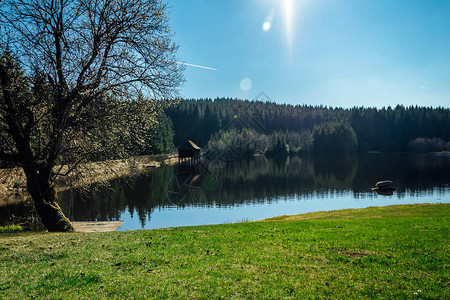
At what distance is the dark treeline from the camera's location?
103562 millimetres

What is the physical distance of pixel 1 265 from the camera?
23.1ft

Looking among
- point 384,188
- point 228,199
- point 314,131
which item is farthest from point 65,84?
point 314,131

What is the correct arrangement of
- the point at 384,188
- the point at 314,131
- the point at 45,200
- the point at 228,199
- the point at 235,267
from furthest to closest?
the point at 314,131, the point at 384,188, the point at 228,199, the point at 45,200, the point at 235,267

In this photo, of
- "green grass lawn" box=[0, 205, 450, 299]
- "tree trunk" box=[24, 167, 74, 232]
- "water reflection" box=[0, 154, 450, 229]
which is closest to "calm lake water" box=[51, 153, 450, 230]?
"water reflection" box=[0, 154, 450, 229]

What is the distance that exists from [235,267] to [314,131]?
11527 centimetres

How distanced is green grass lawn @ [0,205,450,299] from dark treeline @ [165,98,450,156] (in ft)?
263

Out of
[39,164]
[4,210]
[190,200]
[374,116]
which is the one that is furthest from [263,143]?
[39,164]

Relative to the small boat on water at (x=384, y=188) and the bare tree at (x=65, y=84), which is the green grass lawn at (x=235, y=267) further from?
the small boat on water at (x=384, y=188)

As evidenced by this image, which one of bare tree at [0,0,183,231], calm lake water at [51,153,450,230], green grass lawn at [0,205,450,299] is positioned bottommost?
calm lake water at [51,153,450,230]

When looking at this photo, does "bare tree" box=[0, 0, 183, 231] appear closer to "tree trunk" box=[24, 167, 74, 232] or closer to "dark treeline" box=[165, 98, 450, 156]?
"tree trunk" box=[24, 167, 74, 232]

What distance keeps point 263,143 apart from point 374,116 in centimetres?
6807

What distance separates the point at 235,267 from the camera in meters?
6.59

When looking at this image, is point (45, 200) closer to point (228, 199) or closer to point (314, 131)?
point (228, 199)

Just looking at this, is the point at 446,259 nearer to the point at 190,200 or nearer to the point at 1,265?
the point at 1,265
